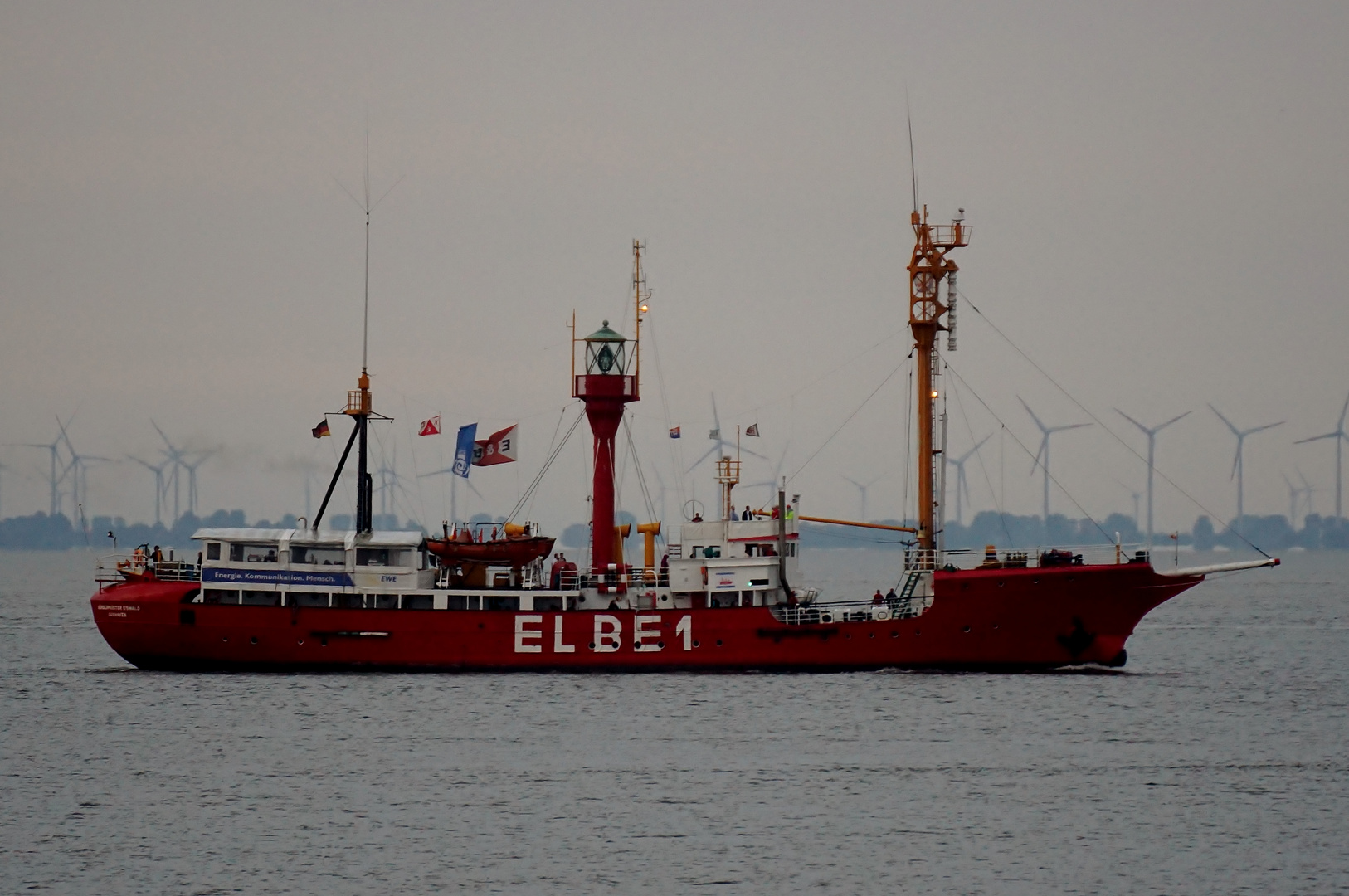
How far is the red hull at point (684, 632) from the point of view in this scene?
56.5m

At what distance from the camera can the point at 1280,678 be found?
2638 inches

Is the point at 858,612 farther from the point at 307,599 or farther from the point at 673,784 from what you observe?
the point at 307,599

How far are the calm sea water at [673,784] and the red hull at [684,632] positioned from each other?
113cm

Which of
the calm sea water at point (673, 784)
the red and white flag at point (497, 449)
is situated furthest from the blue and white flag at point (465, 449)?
the calm sea water at point (673, 784)

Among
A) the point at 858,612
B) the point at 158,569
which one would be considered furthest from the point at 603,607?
the point at 158,569

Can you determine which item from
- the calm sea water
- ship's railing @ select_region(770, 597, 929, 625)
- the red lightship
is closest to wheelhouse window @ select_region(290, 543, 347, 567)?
the red lightship

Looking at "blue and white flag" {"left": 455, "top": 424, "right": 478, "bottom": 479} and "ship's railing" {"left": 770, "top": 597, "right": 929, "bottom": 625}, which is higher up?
"blue and white flag" {"left": 455, "top": 424, "right": 478, "bottom": 479}

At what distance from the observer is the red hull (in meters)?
56.5

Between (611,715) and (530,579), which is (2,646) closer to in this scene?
(530,579)

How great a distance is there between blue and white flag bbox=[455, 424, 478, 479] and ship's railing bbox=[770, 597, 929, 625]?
36.2ft

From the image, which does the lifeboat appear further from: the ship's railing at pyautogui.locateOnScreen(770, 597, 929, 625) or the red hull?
the ship's railing at pyautogui.locateOnScreen(770, 597, 929, 625)

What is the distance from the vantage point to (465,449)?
6000 centimetres

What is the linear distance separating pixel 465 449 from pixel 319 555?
5823 mm

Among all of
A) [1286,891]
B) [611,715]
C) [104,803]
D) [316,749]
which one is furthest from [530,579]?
[1286,891]
